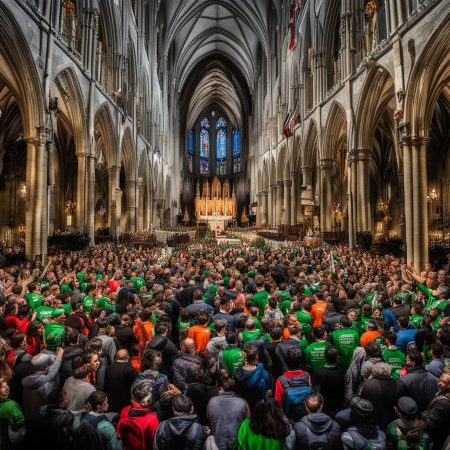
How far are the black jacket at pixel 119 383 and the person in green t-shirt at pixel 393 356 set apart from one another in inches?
121

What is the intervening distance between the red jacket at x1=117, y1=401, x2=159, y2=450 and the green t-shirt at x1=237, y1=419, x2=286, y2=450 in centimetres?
78

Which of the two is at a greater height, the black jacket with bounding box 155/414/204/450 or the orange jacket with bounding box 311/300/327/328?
the orange jacket with bounding box 311/300/327/328

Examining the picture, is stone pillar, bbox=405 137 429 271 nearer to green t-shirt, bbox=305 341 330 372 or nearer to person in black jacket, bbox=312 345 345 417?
green t-shirt, bbox=305 341 330 372

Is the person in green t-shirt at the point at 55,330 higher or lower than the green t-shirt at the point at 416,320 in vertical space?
higher

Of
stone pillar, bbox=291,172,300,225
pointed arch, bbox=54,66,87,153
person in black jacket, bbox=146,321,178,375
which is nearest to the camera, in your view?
person in black jacket, bbox=146,321,178,375

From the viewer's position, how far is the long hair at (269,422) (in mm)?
2824

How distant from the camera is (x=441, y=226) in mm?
25594

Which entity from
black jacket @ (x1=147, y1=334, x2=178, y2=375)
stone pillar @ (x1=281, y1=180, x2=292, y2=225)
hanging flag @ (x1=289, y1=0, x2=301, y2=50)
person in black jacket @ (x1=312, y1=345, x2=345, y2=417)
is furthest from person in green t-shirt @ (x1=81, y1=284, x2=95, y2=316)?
hanging flag @ (x1=289, y1=0, x2=301, y2=50)

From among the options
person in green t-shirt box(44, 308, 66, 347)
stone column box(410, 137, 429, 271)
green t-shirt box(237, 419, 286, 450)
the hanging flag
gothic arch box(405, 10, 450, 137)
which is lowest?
green t-shirt box(237, 419, 286, 450)

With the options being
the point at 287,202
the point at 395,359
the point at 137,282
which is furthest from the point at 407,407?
the point at 287,202

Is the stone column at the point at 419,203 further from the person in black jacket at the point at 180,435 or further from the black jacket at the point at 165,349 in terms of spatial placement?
the person in black jacket at the point at 180,435

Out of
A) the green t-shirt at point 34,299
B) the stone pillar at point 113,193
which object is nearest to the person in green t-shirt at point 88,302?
the green t-shirt at point 34,299

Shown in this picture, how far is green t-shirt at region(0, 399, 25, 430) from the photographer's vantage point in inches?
130

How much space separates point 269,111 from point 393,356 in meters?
40.0
